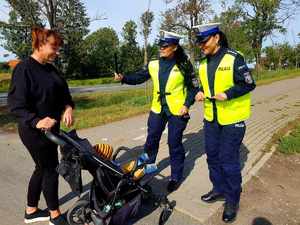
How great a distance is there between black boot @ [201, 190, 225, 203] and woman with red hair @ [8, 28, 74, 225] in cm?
175

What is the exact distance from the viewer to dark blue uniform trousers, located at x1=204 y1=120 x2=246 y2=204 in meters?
4.13

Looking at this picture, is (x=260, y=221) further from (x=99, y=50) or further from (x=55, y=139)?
(x=99, y=50)

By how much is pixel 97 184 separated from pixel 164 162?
Answer: 2.64 m

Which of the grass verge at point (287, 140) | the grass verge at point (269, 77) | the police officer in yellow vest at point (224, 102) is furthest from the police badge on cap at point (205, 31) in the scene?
the grass verge at point (269, 77)

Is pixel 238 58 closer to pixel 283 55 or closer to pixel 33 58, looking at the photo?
pixel 33 58

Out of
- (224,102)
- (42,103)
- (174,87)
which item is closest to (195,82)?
(174,87)

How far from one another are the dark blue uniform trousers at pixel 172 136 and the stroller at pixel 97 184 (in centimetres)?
91

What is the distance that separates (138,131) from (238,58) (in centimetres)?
518

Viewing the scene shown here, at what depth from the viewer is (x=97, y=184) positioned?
147 inches

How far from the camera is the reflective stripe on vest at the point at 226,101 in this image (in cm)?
398

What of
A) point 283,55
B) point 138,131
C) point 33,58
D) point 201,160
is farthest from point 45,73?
point 283,55

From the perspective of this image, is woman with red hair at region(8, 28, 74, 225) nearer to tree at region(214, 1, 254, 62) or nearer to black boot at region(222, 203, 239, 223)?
black boot at region(222, 203, 239, 223)

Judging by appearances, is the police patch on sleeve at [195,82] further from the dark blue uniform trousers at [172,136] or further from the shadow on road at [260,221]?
the shadow on road at [260,221]

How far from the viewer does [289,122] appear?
9.66 metres
